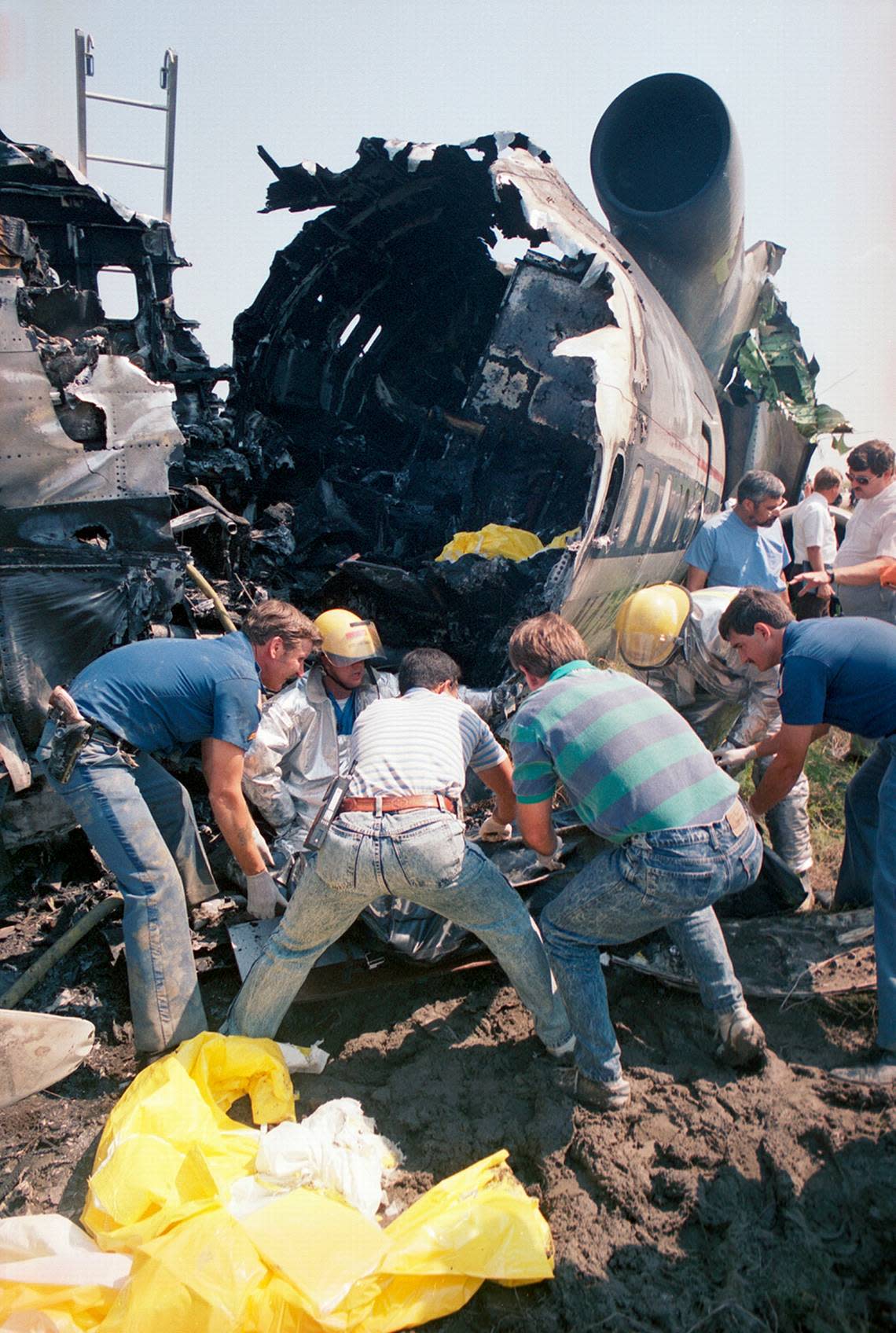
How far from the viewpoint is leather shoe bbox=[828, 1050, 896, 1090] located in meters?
2.81

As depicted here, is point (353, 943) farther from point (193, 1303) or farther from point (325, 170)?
point (325, 170)

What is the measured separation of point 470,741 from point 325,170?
4608 millimetres

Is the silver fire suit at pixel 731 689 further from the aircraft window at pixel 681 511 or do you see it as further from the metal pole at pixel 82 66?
the metal pole at pixel 82 66

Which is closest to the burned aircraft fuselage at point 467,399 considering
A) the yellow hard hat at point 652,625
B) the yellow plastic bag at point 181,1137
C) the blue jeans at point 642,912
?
the yellow hard hat at point 652,625

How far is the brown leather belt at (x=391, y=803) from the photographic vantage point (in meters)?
2.82

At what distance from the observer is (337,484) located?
7.21 meters

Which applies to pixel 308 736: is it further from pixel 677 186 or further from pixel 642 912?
pixel 677 186

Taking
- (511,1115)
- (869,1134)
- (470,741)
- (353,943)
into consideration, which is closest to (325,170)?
(470,741)

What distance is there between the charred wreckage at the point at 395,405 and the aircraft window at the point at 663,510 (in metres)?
0.03

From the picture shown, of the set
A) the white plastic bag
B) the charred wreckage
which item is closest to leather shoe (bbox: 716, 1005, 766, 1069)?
the white plastic bag

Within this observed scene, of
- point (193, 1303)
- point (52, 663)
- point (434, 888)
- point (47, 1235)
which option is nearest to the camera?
point (193, 1303)

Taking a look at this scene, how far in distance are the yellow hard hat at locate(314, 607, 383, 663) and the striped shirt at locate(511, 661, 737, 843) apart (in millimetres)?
1356

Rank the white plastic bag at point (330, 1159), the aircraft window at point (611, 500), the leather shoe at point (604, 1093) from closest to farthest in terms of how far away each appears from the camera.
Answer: the white plastic bag at point (330, 1159)
the leather shoe at point (604, 1093)
the aircraft window at point (611, 500)

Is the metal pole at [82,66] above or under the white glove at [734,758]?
above
